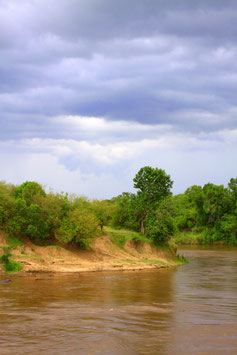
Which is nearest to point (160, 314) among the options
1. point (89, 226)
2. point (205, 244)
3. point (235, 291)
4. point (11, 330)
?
point (11, 330)

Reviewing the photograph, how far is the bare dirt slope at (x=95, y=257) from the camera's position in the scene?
33.6m

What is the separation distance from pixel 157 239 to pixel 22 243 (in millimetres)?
16180

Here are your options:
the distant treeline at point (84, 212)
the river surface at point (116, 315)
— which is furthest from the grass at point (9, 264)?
the distant treeline at point (84, 212)

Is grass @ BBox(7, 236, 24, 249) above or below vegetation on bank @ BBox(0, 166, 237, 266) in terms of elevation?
below

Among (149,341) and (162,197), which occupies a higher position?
(162,197)

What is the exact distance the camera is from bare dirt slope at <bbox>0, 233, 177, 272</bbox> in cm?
3359

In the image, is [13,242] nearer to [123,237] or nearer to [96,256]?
[96,256]

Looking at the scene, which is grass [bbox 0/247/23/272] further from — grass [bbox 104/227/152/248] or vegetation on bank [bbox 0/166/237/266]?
grass [bbox 104/227/152/248]

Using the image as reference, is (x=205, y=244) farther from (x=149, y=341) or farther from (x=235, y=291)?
(x=149, y=341)

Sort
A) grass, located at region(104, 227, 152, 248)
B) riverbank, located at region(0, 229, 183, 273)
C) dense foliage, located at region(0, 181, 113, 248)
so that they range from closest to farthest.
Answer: riverbank, located at region(0, 229, 183, 273)
dense foliage, located at region(0, 181, 113, 248)
grass, located at region(104, 227, 152, 248)

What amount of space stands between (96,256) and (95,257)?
24 cm

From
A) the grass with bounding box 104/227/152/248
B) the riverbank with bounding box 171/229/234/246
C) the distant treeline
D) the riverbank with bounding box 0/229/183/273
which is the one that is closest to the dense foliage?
the distant treeline

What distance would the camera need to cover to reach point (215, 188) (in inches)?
3735

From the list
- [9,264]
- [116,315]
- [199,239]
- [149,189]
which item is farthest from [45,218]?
[199,239]
